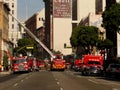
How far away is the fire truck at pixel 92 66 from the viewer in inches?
2598

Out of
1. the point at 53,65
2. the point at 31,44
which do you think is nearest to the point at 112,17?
the point at 53,65

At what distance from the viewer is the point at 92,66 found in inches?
2611

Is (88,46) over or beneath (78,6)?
beneath

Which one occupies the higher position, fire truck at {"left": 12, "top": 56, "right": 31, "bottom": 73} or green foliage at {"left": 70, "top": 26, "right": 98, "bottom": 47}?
green foliage at {"left": 70, "top": 26, "right": 98, "bottom": 47}

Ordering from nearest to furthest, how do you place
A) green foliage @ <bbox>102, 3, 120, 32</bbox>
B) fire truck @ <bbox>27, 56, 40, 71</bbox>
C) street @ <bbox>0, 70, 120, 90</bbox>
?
1. street @ <bbox>0, 70, 120, 90</bbox>
2. green foliage @ <bbox>102, 3, 120, 32</bbox>
3. fire truck @ <bbox>27, 56, 40, 71</bbox>

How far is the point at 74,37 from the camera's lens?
123875 millimetres

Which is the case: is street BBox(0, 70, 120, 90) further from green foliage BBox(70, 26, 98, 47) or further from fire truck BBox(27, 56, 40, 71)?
green foliage BBox(70, 26, 98, 47)

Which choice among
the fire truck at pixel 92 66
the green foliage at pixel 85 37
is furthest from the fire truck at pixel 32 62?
the fire truck at pixel 92 66

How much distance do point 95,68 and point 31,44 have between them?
118274 millimetres

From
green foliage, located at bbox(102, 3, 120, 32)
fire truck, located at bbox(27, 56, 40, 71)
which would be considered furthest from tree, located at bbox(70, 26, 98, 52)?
green foliage, located at bbox(102, 3, 120, 32)

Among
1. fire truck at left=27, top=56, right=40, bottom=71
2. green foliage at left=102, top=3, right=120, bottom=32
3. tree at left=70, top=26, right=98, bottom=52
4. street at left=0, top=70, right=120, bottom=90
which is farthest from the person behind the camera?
tree at left=70, top=26, right=98, bottom=52

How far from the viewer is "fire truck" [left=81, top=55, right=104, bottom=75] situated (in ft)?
217

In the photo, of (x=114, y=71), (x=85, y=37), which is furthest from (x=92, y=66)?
(x=85, y=37)

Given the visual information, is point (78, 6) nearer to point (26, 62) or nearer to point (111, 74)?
point (26, 62)
